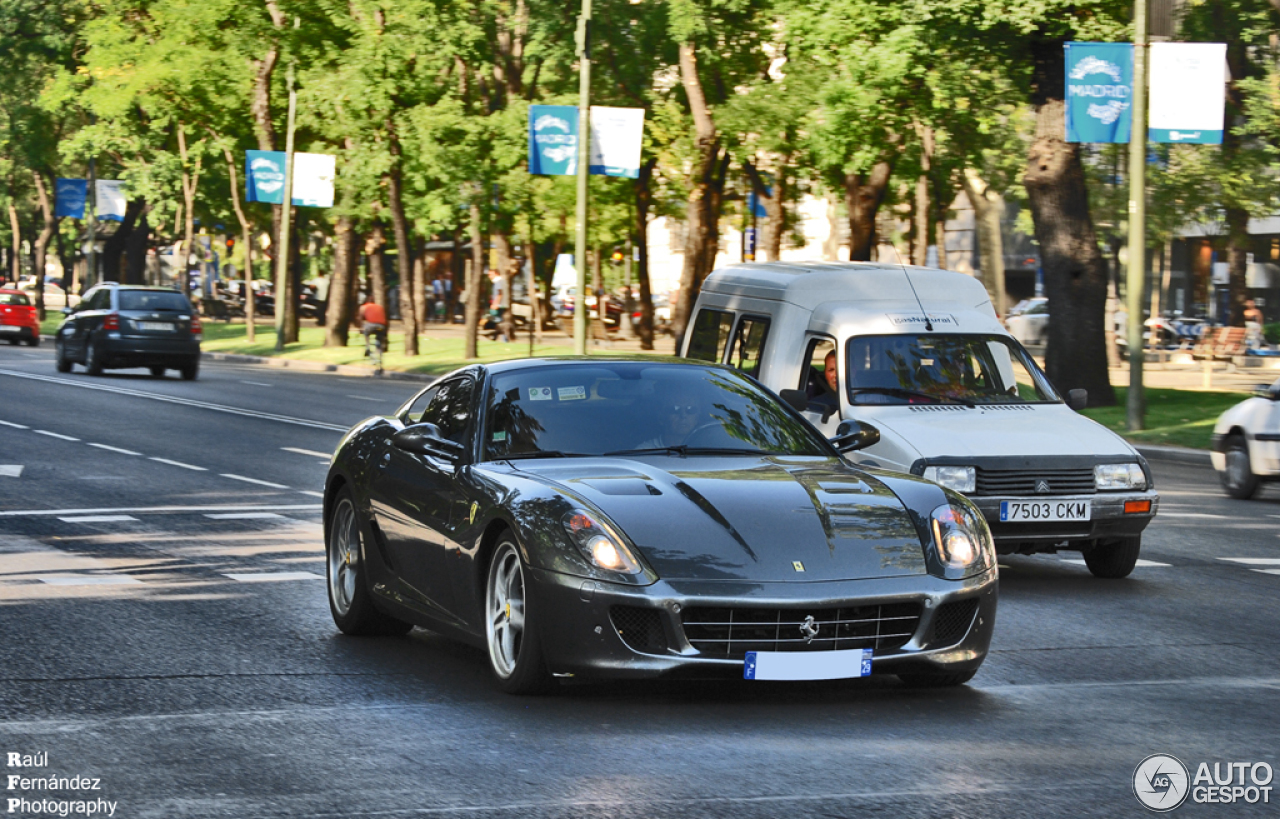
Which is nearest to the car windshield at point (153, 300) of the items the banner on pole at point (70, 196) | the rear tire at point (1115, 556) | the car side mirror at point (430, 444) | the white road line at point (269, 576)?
the white road line at point (269, 576)

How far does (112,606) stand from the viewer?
370 inches

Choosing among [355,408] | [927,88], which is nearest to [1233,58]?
[927,88]

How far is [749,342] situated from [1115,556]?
342 cm

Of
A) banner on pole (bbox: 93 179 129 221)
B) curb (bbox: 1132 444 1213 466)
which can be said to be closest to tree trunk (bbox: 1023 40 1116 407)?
curb (bbox: 1132 444 1213 466)

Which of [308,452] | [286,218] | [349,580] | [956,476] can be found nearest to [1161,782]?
[349,580]

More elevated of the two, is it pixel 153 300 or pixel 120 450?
pixel 153 300

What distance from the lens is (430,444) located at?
7.66m

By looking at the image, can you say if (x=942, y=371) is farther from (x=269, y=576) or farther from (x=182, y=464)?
(x=182, y=464)

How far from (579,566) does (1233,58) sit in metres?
38.8

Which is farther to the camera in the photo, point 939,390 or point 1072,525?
point 939,390

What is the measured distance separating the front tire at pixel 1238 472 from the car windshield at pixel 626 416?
10.4 metres

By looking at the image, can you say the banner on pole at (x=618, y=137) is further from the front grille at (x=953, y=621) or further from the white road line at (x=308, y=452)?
the front grille at (x=953, y=621)

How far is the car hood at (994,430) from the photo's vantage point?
10781 millimetres

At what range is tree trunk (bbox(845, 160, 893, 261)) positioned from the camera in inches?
1341
